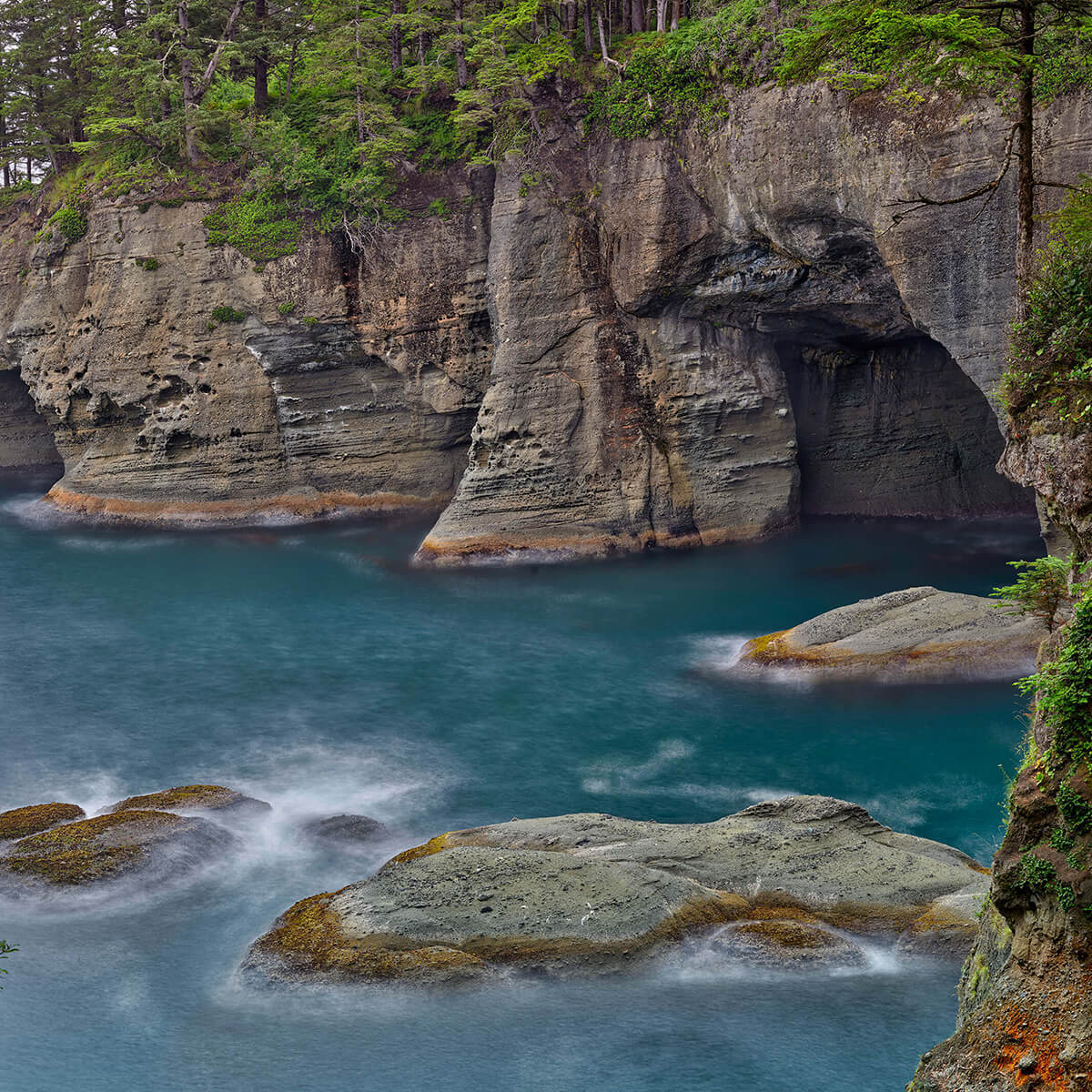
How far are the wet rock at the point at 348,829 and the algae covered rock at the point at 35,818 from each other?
4484mm

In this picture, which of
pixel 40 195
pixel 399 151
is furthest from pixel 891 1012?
pixel 40 195

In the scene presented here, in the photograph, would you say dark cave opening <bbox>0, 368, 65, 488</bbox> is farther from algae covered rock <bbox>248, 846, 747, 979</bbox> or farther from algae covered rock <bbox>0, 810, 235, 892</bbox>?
algae covered rock <bbox>248, 846, 747, 979</bbox>

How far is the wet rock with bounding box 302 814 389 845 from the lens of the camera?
2134 centimetres

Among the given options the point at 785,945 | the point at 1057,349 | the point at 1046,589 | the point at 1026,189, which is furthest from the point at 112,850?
the point at 1026,189

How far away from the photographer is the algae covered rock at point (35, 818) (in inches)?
827

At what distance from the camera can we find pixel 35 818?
2145 cm

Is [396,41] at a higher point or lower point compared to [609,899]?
higher

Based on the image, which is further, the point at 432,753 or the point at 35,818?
the point at 432,753

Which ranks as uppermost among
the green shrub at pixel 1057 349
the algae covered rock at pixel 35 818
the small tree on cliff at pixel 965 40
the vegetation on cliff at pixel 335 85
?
the vegetation on cliff at pixel 335 85

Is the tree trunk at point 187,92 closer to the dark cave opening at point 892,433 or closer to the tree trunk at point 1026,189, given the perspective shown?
the dark cave opening at point 892,433

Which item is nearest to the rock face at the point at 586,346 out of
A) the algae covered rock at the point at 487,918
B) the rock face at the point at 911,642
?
the rock face at the point at 911,642

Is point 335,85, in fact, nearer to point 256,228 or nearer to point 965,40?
point 256,228

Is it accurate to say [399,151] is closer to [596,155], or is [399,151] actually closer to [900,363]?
[596,155]

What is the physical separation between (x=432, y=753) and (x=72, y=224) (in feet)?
113
